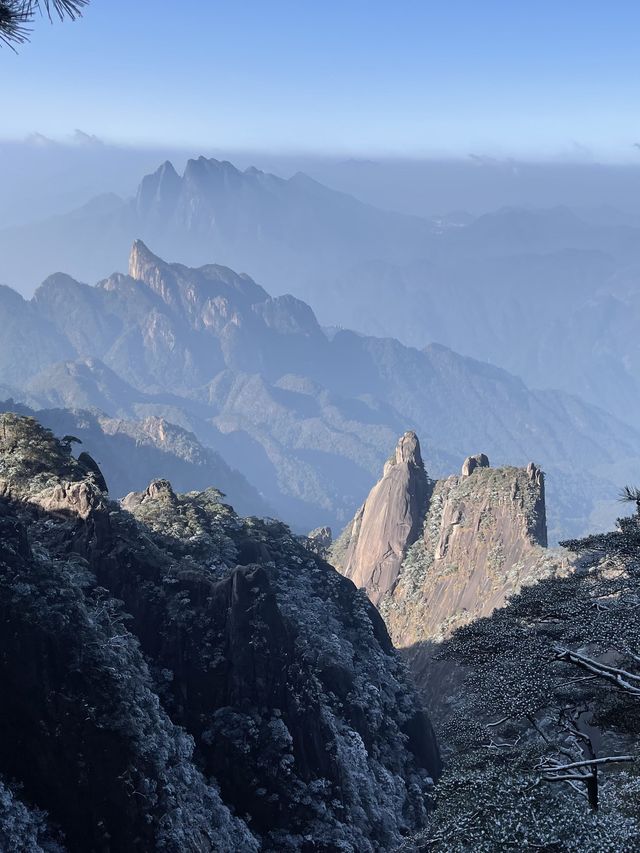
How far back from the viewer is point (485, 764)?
1216 inches

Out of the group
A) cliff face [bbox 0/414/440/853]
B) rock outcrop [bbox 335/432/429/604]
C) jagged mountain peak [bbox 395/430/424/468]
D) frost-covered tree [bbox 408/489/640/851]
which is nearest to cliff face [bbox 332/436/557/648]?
rock outcrop [bbox 335/432/429/604]

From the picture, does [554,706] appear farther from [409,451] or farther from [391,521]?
[409,451]

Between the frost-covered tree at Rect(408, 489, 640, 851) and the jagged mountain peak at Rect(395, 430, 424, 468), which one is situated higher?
the jagged mountain peak at Rect(395, 430, 424, 468)

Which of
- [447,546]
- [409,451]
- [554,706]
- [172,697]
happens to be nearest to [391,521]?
[409,451]

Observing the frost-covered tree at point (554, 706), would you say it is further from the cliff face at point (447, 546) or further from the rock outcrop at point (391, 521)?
the rock outcrop at point (391, 521)

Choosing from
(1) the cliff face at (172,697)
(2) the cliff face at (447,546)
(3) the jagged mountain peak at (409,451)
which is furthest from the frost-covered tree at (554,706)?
(3) the jagged mountain peak at (409,451)

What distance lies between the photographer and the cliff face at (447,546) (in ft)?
302

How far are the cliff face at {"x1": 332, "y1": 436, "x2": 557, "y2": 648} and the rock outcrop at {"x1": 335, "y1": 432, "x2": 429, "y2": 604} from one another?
0.12 meters

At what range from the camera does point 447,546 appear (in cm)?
10219

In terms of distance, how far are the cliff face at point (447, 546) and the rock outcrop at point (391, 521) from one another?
0.39 feet

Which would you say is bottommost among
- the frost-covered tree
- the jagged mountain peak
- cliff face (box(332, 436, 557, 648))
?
the frost-covered tree

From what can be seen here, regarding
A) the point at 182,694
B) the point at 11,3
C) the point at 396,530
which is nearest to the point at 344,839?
the point at 182,694

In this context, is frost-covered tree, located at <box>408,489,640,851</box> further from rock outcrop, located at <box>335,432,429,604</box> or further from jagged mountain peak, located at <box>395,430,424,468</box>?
jagged mountain peak, located at <box>395,430,424,468</box>

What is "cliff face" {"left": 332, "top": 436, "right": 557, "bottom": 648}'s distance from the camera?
302 ft
